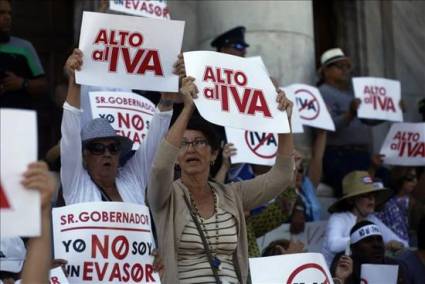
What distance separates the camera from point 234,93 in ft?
23.9

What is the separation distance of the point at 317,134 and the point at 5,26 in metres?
3.10

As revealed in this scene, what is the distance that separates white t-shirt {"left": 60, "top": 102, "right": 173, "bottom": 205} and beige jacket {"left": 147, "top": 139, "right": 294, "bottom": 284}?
0.39m

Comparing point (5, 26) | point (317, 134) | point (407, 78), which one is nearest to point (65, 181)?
point (5, 26)

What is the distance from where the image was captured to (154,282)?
6.56 m

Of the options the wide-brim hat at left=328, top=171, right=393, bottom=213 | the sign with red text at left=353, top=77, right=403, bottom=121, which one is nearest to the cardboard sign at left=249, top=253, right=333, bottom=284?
the wide-brim hat at left=328, top=171, right=393, bottom=213

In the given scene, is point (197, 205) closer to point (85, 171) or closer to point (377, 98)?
point (85, 171)

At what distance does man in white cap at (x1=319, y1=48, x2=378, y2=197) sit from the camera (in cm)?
1138

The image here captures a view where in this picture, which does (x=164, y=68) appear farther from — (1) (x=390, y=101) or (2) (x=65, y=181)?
(1) (x=390, y=101)

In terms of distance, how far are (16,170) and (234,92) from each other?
9.25ft

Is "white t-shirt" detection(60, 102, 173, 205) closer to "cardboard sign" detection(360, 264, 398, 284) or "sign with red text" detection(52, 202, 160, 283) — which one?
"sign with red text" detection(52, 202, 160, 283)

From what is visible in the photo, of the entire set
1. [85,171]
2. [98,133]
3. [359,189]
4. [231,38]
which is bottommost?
[359,189]

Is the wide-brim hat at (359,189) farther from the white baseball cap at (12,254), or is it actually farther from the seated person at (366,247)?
the white baseball cap at (12,254)

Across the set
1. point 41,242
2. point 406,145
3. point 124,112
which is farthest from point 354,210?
point 41,242

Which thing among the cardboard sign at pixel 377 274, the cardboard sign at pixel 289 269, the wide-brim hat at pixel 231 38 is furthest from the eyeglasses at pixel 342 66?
the cardboard sign at pixel 289 269
